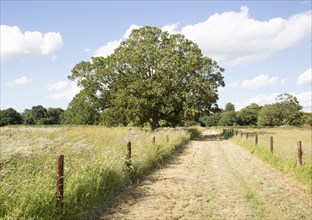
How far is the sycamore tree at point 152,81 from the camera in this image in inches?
1388

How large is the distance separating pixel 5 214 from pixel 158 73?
31.7 metres

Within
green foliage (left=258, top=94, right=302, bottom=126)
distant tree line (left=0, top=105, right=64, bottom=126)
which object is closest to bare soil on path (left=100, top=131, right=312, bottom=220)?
green foliage (left=258, top=94, right=302, bottom=126)

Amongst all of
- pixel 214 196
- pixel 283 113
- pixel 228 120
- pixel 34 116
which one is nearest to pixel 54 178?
pixel 214 196

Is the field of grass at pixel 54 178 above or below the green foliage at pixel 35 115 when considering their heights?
below

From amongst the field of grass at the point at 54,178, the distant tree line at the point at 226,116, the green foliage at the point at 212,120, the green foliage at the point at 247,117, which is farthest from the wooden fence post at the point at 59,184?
the green foliage at the point at 212,120

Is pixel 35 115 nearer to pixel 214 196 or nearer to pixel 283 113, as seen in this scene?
pixel 283 113

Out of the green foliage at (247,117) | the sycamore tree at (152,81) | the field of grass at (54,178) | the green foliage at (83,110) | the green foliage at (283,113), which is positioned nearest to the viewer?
the field of grass at (54,178)

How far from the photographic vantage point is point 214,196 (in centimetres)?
866

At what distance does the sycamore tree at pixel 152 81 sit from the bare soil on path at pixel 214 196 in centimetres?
2257

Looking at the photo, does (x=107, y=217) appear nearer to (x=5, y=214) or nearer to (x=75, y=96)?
(x=5, y=214)

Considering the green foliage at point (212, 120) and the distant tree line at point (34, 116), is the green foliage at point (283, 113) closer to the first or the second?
the green foliage at point (212, 120)

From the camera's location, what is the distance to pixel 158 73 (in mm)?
36188

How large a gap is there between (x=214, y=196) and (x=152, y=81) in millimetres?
27672

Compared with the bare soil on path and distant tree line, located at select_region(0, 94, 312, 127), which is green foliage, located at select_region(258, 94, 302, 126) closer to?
distant tree line, located at select_region(0, 94, 312, 127)
